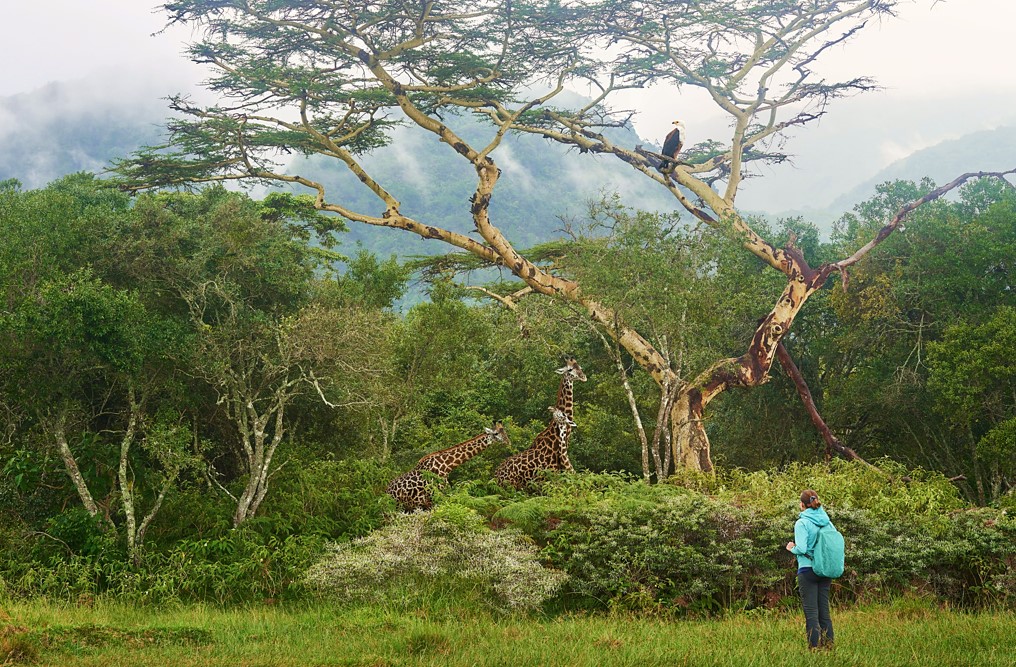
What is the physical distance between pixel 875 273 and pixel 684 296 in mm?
6319

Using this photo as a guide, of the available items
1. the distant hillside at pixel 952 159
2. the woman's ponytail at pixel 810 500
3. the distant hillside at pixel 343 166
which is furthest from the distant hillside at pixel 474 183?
the woman's ponytail at pixel 810 500

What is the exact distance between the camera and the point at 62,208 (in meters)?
13.2

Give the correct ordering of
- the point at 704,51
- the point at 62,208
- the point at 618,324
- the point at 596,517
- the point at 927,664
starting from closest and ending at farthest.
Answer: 1. the point at 927,664
2. the point at 596,517
3. the point at 62,208
4. the point at 618,324
5. the point at 704,51

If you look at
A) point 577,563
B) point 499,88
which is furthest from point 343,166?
point 577,563

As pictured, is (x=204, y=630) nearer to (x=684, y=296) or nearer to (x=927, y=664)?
(x=927, y=664)

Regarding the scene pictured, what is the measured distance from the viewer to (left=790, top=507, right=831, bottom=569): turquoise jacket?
330 inches

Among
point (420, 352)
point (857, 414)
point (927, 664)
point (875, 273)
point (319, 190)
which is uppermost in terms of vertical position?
point (319, 190)

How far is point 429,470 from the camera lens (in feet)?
51.3

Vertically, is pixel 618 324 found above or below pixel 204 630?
above

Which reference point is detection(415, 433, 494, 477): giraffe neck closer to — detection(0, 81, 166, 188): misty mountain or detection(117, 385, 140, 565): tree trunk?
detection(117, 385, 140, 565): tree trunk

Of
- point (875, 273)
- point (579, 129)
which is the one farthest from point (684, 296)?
point (579, 129)

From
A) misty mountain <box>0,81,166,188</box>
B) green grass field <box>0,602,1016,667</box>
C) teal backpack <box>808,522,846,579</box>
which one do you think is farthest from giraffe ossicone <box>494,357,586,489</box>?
misty mountain <box>0,81,166,188</box>

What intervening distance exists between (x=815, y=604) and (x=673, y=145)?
14902 mm

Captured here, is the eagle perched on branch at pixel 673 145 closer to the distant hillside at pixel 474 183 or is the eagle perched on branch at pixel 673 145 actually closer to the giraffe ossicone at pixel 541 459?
the giraffe ossicone at pixel 541 459
